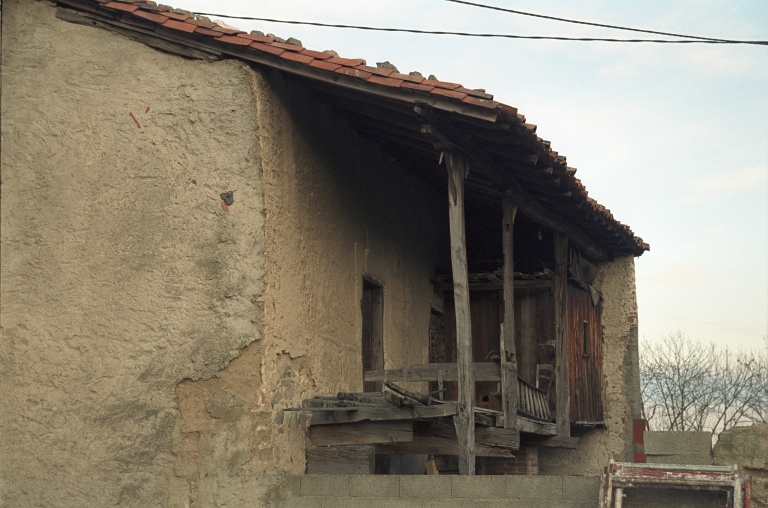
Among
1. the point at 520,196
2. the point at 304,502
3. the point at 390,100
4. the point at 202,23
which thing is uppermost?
the point at 202,23

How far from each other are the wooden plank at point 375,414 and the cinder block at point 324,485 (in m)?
0.72

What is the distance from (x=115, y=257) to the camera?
7.34 meters

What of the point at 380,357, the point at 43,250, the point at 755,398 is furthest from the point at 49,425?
the point at 755,398

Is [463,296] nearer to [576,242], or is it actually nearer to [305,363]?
[305,363]

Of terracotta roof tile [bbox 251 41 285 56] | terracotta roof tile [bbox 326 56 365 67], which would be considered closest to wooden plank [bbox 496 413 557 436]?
terracotta roof tile [bbox 326 56 365 67]

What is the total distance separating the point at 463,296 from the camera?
7637mm

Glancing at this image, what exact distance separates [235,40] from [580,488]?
4279 mm

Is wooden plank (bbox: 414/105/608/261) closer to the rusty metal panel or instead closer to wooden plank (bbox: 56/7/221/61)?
the rusty metal panel

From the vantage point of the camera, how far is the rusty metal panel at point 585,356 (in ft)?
38.7

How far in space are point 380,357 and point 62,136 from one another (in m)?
4.04

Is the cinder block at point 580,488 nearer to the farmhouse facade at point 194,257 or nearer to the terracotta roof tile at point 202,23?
the farmhouse facade at point 194,257

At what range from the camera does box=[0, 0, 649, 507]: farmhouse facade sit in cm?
704

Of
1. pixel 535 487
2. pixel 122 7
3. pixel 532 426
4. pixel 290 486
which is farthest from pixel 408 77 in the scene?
pixel 532 426

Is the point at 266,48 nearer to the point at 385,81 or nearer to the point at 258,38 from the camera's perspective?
the point at 258,38
